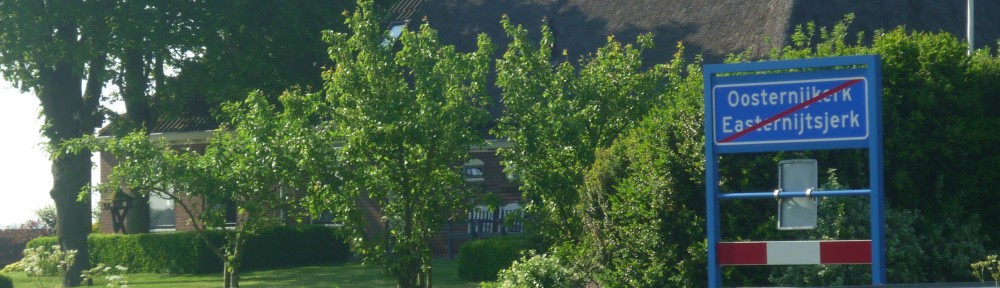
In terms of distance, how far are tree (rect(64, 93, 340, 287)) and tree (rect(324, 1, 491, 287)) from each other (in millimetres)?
475

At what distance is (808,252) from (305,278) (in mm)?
15357

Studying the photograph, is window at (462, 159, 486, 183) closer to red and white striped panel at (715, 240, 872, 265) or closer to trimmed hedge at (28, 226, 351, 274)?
trimmed hedge at (28, 226, 351, 274)

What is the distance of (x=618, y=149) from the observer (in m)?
13.1

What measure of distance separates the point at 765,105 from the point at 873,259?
4.47 ft

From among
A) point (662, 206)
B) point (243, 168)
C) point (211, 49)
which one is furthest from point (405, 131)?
point (211, 49)

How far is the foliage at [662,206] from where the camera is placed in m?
11.6

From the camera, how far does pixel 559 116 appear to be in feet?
49.1

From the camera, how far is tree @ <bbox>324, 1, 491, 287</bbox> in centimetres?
1388

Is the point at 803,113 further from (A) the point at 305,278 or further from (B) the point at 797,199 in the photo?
(A) the point at 305,278

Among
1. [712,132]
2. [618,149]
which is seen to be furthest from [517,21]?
[712,132]

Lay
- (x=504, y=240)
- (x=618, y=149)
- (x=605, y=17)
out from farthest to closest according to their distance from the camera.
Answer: (x=605, y=17) < (x=504, y=240) < (x=618, y=149)

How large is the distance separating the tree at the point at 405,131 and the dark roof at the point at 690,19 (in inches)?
379

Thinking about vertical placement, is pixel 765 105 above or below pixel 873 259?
above

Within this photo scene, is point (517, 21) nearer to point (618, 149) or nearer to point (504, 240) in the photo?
point (504, 240)
